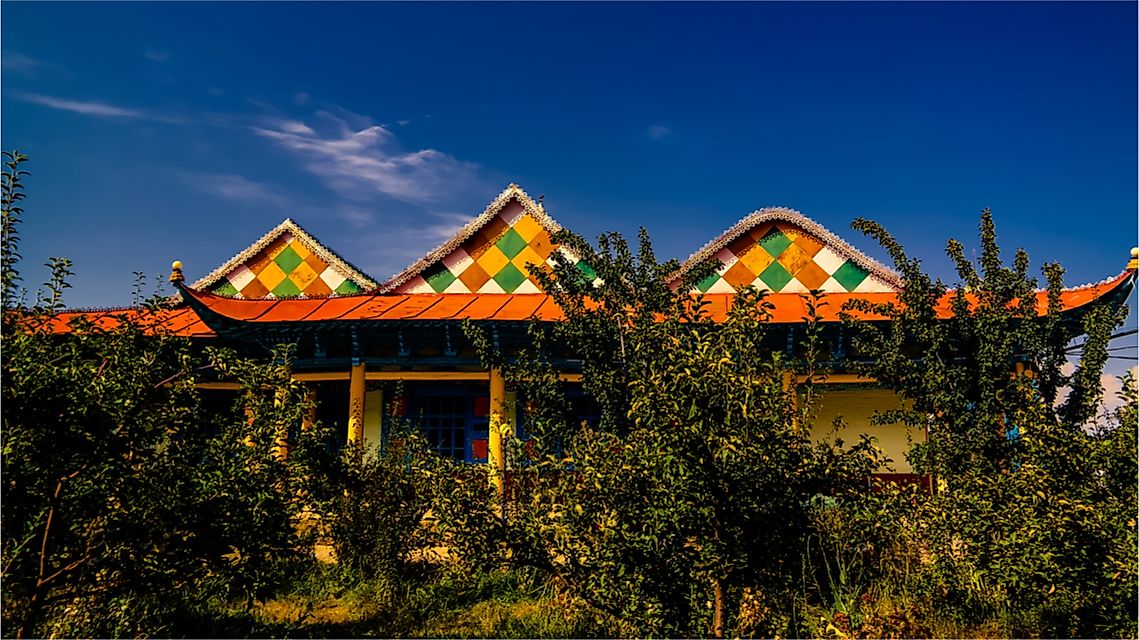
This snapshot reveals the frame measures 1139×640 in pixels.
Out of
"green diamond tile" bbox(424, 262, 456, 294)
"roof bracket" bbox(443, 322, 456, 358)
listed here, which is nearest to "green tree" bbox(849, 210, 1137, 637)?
"roof bracket" bbox(443, 322, 456, 358)

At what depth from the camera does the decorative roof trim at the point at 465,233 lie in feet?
46.2

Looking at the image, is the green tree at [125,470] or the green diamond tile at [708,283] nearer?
the green tree at [125,470]

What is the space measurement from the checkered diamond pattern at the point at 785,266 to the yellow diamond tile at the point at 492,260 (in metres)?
3.66

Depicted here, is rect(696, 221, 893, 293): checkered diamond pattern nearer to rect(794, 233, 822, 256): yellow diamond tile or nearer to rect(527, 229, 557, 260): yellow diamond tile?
rect(794, 233, 822, 256): yellow diamond tile

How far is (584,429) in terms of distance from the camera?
5129mm

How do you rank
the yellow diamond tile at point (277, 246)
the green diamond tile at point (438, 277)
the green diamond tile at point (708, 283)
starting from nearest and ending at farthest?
the green diamond tile at point (708, 283) → the green diamond tile at point (438, 277) → the yellow diamond tile at point (277, 246)

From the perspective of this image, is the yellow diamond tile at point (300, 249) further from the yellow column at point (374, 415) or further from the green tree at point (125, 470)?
the green tree at point (125, 470)

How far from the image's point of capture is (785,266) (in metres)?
13.6

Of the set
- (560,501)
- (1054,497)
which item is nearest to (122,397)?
(560,501)

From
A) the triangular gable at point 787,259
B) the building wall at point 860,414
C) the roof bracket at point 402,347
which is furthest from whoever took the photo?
the triangular gable at point 787,259

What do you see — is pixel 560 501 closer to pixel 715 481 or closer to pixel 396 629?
pixel 715 481

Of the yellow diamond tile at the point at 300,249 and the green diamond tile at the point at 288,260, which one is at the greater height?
the yellow diamond tile at the point at 300,249

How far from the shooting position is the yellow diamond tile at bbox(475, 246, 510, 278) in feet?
46.4

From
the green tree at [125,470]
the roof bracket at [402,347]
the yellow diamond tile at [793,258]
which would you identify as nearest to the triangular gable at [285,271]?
the roof bracket at [402,347]
